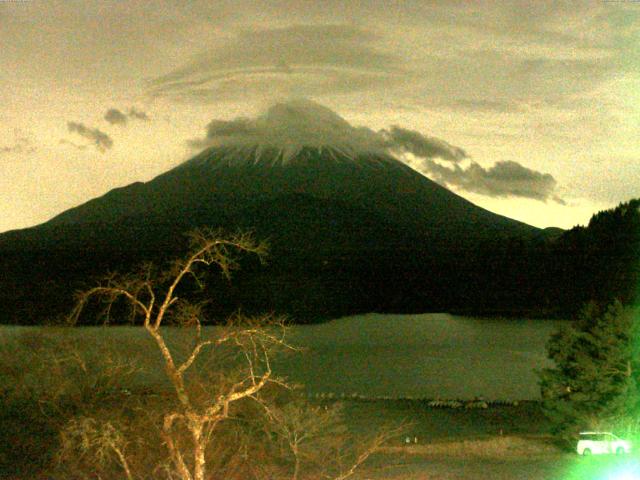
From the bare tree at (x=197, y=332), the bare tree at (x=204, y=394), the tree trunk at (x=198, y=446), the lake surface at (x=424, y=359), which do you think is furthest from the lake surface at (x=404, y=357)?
the tree trunk at (x=198, y=446)

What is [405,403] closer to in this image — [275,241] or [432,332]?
[432,332]

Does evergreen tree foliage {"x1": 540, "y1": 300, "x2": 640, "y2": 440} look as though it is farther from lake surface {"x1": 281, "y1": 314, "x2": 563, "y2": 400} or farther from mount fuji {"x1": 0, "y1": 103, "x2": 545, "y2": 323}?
mount fuji {"x1": 0, "y1": 103, "x2": 545, "y2": 323}

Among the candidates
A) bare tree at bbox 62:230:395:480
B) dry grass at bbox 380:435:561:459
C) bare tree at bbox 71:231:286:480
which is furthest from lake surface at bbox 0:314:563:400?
bare tree at bbox 71:231:286:480

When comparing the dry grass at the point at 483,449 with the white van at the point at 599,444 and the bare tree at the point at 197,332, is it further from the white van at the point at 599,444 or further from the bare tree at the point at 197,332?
the bare tree at the point at 197,332

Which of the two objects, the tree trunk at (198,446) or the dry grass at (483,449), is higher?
the tree trunk at (198,446)

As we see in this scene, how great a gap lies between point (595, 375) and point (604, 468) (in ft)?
14.3

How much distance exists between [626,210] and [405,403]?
1699 inches

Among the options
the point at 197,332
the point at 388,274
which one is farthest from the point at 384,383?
the point at 388,274

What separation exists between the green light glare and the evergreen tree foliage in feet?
5.81

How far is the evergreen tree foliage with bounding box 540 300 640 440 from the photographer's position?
596 inches

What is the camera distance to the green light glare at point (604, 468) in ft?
34.7

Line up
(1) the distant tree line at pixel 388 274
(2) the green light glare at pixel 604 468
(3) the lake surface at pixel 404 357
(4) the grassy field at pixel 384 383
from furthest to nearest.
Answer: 1. (1) the distant tree line at pixel 388 274
2. (3) the lake surface at pixel 404 357
3. (4) the grassy field at pixel 384 383
4. (2) the green light glare at pixel 604 468

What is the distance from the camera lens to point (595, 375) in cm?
1577

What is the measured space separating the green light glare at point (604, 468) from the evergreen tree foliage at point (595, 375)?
1771 mm
